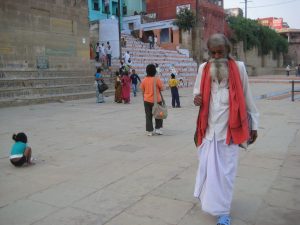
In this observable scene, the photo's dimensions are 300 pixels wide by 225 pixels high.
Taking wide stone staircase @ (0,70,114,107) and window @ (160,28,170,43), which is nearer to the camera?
wide stone staircase @ (0,70,114,107)

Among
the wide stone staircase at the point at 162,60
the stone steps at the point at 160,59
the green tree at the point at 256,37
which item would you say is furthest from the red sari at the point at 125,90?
the green tree at the point at 256,37

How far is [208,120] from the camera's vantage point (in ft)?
11.6

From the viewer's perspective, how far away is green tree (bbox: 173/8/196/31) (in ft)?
109

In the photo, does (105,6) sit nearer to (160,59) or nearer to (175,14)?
(175,14)

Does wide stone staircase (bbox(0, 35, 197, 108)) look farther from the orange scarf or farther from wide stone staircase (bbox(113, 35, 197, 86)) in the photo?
the orange scarf

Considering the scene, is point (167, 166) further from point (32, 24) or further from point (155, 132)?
point (32, 24)

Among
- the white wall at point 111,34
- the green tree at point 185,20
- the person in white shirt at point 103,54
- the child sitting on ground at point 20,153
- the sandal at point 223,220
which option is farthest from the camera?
the green tree at point 185,20

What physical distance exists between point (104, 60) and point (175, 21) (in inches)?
515

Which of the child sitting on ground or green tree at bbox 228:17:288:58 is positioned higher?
green tree at bbox 228:17:288:58

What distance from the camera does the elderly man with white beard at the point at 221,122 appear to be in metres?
3.38

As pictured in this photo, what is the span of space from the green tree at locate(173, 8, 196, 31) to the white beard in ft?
101

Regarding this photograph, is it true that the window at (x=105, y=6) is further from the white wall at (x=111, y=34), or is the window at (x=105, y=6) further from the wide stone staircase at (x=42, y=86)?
the wide stone staircase at (x=42, y=86)

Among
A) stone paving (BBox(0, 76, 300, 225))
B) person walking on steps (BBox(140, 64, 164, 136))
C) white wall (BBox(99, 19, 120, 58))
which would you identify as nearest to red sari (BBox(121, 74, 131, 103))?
stone paving (BBox(0, 76, 300, 225))

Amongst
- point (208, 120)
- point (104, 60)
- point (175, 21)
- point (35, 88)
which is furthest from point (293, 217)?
point (175, 21)
